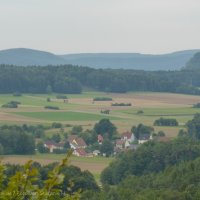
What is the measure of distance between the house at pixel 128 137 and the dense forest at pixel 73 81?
5362 centimetres

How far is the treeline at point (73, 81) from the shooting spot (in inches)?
5261

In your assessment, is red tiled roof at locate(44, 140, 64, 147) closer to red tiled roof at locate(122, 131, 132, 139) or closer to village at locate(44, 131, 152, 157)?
village at locate(44, 131, 152, 157)

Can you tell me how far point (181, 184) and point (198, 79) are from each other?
142m

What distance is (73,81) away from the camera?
134625 mm

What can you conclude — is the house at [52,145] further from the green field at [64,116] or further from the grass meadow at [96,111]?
the green field at [64,116]

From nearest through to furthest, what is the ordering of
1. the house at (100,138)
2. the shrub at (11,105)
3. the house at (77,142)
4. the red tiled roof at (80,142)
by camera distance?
the house at (77,142)
the red tiled roof at (80,142)
the house at (100,138)
the shrub at (11,105)

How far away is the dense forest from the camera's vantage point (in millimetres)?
133625

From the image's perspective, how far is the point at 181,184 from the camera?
37.8m

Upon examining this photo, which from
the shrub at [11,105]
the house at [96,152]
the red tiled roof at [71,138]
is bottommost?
the house at [96,152]

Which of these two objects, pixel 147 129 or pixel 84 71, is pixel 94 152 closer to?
pixel 147 129

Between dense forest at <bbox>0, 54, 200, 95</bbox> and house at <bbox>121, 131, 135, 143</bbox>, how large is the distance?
5362cm

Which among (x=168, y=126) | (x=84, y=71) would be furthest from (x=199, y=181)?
(x=84, y=71)

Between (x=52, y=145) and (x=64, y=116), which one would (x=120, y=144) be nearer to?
(x=52, y=145)

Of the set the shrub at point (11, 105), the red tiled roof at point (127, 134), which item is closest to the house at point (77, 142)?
the red tiled roof at point (127, 134)
